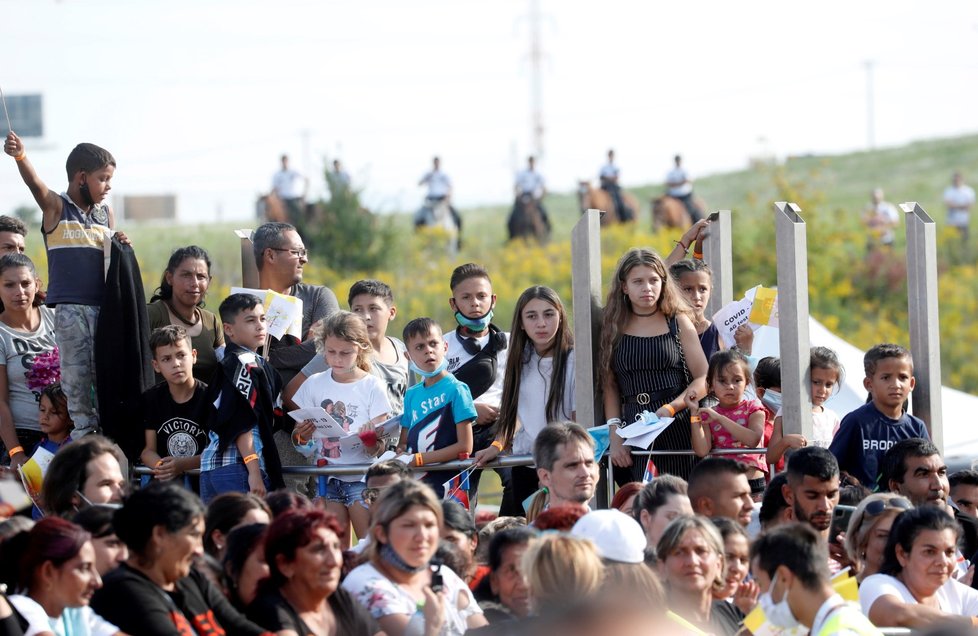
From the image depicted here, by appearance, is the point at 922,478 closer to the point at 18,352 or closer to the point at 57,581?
the point at 57,581

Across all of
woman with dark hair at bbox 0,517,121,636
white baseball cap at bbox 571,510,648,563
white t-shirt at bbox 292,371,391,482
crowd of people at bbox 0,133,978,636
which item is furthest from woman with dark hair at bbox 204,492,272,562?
white t-shirt at bbox 292,371,391,482

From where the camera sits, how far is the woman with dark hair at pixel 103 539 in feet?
19.7

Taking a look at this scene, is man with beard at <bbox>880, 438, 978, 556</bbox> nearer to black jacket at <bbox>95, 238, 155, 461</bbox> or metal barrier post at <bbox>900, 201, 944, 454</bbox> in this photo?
metal barrier post at <bbox>900, 201, 944, 454</bbox>

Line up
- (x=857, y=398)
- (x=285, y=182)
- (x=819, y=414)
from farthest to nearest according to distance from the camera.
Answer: (x=285, y=182) → (x=857, y=398) → (x=819, y=414)

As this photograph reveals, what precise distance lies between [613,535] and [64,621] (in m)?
2.13

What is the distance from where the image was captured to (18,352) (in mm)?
9156

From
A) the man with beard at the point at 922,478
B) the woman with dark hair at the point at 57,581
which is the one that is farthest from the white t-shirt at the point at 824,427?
the woman with dark hair at the point at 57,581

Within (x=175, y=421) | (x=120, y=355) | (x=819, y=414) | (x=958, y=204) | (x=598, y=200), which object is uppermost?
(x=598, y=200)

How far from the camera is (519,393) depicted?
888 cm

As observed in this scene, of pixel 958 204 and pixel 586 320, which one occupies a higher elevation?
pixel 958 204

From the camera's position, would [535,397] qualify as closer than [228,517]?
No

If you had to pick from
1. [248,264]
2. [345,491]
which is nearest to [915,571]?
[345,491]

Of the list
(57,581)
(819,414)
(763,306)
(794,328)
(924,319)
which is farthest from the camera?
(819,414)

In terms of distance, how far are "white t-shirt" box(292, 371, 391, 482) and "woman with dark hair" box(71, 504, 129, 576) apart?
2.57 metres
